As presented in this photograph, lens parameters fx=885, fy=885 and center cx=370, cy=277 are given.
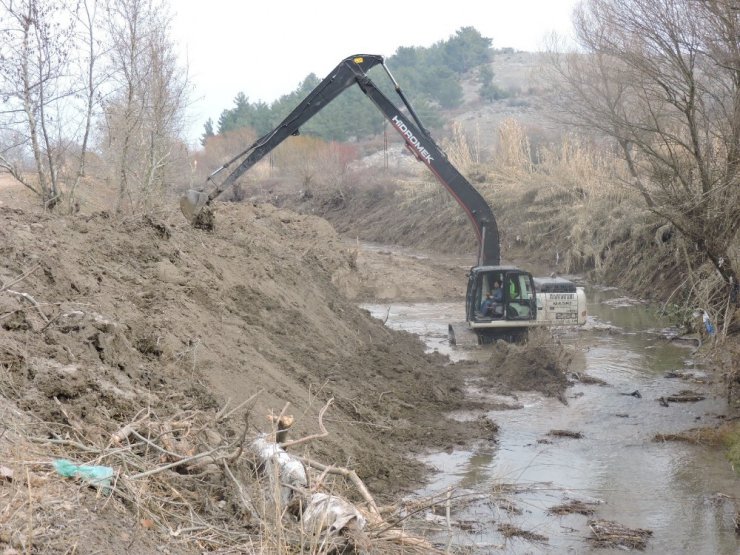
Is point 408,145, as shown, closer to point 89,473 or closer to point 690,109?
point 690,109

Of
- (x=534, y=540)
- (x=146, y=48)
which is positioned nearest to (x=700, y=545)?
(x=534, y=540)

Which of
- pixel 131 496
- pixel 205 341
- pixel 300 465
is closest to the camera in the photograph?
pixel 131 496

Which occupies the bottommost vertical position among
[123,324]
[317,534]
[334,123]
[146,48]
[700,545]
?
[700,545]

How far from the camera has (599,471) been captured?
1167 cm

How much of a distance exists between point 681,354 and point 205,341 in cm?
1172

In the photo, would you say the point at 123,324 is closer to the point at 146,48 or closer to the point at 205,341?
the point at 205,341

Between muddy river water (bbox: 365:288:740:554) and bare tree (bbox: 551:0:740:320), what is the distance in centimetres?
297

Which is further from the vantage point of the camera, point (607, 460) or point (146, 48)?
point (146, 48)

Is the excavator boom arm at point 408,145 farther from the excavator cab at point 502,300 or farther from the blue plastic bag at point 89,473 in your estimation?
the blue plastic bag at point 89,473

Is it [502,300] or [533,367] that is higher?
[502,300]

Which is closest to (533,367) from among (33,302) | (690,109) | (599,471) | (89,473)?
(599,471)

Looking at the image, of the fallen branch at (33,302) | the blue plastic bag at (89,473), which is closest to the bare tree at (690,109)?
the fallen branch at (33,302)

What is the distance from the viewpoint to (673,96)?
16734 millimetres

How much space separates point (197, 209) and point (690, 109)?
9859 millimetres
